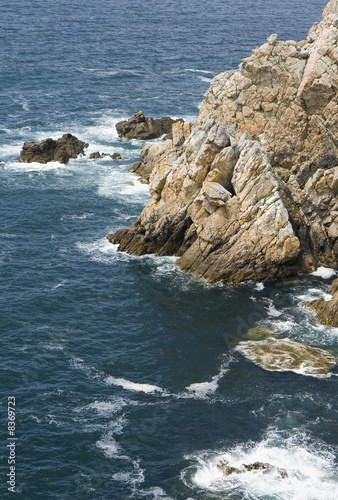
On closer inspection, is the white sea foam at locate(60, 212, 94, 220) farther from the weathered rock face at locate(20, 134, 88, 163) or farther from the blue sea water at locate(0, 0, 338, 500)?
the weathered rock face at locate(20, 134, 88, 163)

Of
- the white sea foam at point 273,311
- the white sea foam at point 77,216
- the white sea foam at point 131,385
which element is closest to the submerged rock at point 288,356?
the white sea foam at point 273,311

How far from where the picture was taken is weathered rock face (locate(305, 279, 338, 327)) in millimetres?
74312

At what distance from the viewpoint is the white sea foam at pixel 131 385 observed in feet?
215

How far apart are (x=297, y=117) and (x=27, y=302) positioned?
4140cm

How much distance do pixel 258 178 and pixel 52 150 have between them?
5138 centimetres

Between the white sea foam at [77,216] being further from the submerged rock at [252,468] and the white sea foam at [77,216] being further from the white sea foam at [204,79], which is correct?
the white sea foam at [204,79]

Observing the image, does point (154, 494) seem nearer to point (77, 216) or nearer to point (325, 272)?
point (325, 272)

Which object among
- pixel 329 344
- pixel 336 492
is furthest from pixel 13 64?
pixel 336 492

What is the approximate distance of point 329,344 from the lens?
70875 mm

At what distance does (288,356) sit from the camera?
69062 millimetres

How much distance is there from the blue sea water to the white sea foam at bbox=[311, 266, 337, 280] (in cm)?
159

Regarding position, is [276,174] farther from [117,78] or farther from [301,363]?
[117,78]

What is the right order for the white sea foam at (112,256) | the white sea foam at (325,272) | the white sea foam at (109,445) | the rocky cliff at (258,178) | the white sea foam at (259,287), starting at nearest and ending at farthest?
1. the white sea foam at (109,445)
2. the white sea foam at (259,287)
3. the rocky cliff at (258,178)
4. the white sea foam at (325,272)
5. the white sea foam at (112,256)

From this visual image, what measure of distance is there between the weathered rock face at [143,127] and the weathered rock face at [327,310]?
63.5 m
